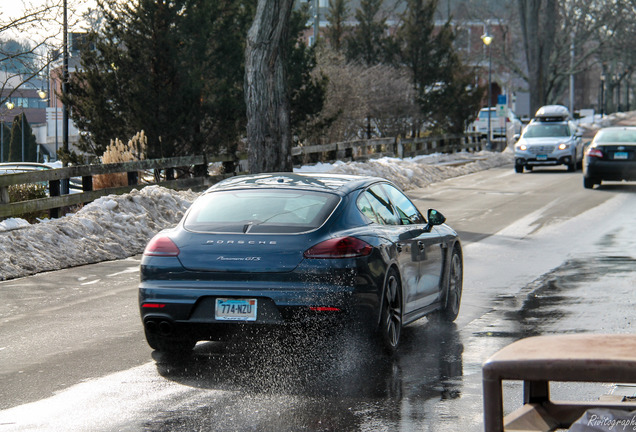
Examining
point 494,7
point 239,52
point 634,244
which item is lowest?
point 634,244

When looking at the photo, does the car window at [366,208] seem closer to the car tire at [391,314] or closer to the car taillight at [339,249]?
the car tire at [391,314]

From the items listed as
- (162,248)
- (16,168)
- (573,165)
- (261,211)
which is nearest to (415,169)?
(573,165)

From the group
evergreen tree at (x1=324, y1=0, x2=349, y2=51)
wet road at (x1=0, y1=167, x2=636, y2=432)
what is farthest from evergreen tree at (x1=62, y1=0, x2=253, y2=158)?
evergreen tree at (x1=324, y1=0, x2=349, y2=51)

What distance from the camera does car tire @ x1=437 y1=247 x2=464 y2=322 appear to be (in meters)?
10.5

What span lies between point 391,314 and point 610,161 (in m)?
21.9

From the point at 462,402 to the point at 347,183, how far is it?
2660 millimetres

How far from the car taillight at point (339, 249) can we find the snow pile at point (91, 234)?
22.1 ft

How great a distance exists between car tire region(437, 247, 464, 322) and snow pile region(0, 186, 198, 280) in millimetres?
5899

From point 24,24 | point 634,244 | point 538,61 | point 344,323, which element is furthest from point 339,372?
point 538,61

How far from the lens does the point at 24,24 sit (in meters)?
22.6

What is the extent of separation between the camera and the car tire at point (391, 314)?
8.36 meters

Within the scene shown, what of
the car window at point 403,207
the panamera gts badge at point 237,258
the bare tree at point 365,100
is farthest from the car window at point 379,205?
the bare tree at point 365,100

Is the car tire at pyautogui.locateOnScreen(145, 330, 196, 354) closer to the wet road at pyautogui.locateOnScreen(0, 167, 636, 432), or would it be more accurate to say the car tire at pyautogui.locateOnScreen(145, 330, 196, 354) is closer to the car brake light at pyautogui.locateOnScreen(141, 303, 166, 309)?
the wet road at pyautogui.locateOnScreen(0, 167, 636, 432)

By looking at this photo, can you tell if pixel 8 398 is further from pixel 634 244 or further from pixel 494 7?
pixel 494 7
